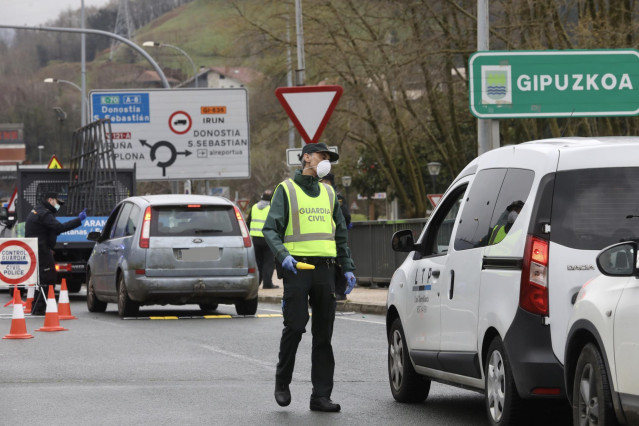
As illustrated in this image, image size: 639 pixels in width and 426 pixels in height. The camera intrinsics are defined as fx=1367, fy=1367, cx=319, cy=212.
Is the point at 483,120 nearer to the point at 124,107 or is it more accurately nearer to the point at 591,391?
the point at 591,391

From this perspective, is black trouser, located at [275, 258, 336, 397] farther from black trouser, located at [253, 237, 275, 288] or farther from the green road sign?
black trouser, located at [253, 237, 275, 288]

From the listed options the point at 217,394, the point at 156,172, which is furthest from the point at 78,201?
the point at 217,394

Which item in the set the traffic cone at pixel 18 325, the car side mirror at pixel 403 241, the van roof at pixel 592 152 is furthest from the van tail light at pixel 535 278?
the traffic cone at pixel 18 325

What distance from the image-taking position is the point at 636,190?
7359mm

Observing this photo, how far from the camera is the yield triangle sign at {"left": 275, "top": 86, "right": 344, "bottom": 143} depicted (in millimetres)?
19016

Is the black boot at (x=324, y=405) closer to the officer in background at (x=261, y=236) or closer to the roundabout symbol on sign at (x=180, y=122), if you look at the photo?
the officer in background at (x=261, y=236)

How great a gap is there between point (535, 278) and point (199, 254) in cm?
1119

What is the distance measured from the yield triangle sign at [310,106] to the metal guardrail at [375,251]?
4843 millimetres

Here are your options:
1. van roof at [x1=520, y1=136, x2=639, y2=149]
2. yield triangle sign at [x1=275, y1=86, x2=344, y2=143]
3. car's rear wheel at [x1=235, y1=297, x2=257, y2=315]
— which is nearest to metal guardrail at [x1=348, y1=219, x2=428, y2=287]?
yield triangle sign at [x1=275, y1=86, x2=344, y2=143]

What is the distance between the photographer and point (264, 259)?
2641 cm

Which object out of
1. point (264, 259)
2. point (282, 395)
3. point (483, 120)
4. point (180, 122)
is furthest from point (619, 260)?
point (180, 122)

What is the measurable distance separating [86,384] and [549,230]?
4808mm

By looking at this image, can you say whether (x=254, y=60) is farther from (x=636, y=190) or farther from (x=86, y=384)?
(x=636, y=190)

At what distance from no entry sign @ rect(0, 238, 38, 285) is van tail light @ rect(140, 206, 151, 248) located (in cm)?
270
